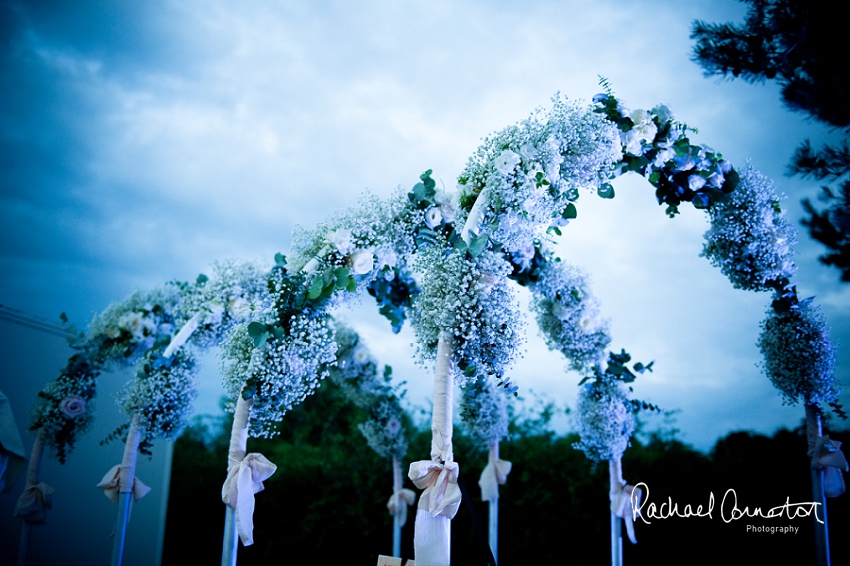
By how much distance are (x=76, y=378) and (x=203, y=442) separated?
11.1 ft

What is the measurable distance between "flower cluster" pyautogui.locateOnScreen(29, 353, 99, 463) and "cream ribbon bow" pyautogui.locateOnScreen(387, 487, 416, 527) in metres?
2.58

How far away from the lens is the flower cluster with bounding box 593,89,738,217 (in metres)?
2.78

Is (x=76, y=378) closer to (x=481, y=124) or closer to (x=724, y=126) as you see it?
(x=481, y=124)

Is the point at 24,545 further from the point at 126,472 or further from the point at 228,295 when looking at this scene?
the point at 228,295

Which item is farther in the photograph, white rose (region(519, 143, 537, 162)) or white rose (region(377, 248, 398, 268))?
white rose (region(377, 248, 398, 268))

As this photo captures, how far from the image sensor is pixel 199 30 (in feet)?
17.3

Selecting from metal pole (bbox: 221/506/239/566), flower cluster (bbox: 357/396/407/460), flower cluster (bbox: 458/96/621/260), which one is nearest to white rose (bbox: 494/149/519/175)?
flower cluster (bbox: 458/96/621/260)

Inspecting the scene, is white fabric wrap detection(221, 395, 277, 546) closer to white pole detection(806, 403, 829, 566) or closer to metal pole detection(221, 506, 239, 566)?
metal pole detection(221, 506, 239, 566)

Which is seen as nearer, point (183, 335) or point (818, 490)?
point (818, 490)

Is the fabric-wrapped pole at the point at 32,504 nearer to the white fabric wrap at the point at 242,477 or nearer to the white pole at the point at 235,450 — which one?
the white pole at the point at 235,450

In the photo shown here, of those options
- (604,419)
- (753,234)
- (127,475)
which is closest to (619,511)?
(604,419)

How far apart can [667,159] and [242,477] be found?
9.47ft

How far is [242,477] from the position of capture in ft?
8.15

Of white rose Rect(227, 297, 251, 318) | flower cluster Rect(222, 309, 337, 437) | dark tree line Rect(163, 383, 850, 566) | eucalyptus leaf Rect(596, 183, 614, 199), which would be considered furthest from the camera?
dark tree line Rect(163, 383, 850, 566)
